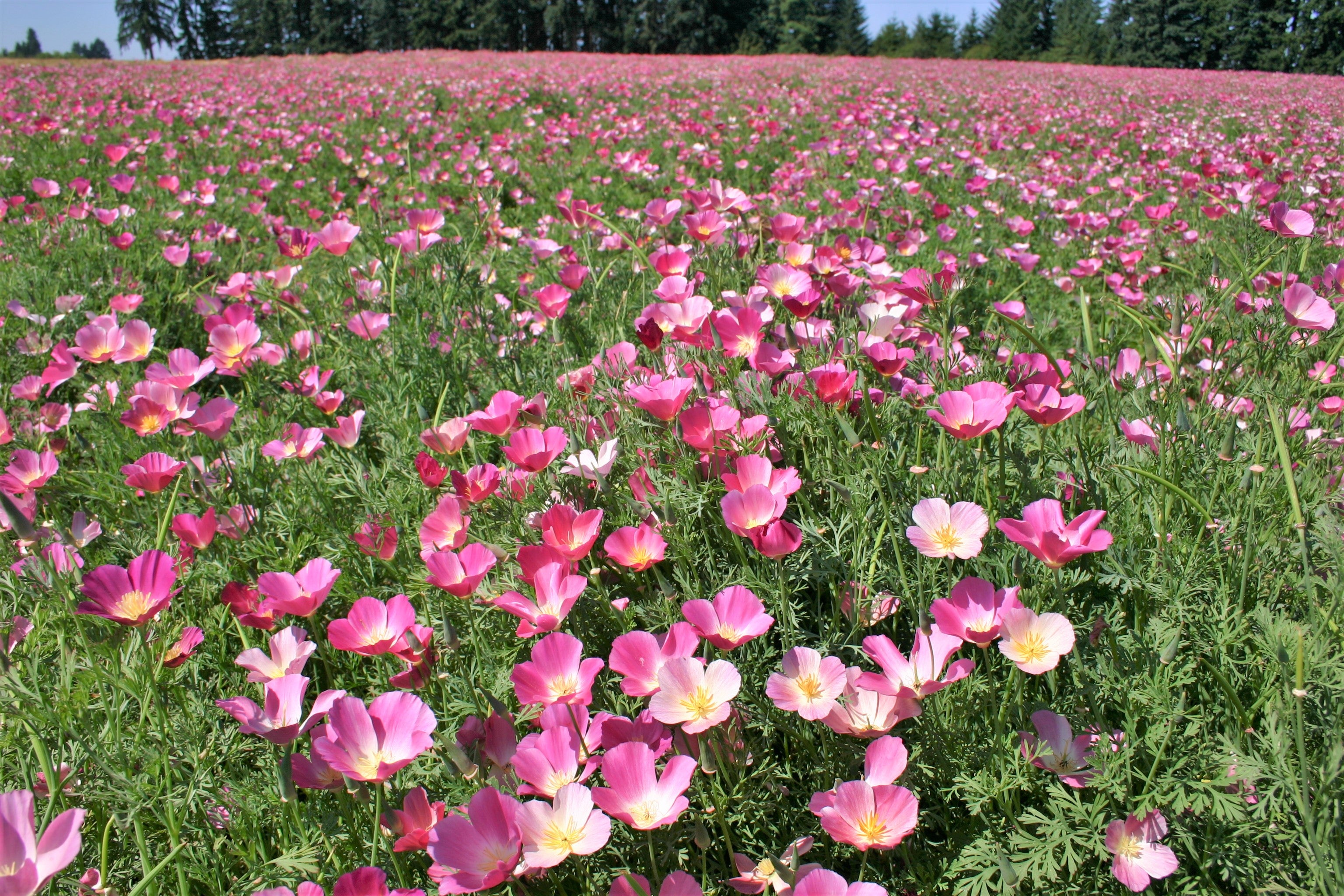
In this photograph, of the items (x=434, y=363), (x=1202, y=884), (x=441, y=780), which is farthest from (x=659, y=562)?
(x=434, y=363)

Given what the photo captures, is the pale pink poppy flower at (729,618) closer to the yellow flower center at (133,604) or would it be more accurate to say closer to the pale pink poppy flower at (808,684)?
the pale pink poppy flower at (808,684)

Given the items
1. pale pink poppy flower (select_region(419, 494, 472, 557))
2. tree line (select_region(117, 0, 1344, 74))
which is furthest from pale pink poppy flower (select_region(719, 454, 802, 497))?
tree line (select_region(117, 0, 1344, 74))

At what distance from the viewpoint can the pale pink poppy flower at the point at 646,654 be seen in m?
1.06

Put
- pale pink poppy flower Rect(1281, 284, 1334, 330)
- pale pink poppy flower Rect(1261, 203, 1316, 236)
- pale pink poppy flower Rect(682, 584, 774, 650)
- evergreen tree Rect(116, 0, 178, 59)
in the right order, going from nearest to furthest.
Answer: pale pink poppy flower Rect(682, 584, 774, 650) → pale pink poppy flower Rect(1281, 284, 1334, 330) → pale pink poppy flower Rect(1261, 203, 1316, 236) → evergreen tree Rect(116, 0, 178, 59)

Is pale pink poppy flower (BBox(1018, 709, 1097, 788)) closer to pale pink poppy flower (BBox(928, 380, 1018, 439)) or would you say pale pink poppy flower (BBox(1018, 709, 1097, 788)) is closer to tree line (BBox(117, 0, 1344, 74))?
pale pink poppy flower (BBox(928, 380, 1018, 439))

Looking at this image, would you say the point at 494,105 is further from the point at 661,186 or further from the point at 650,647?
the point at 650,647

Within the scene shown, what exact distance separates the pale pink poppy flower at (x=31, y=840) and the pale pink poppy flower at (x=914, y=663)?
38.3 inches

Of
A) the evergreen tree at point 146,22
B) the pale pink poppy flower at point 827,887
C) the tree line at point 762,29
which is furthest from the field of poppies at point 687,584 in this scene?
the evergreen tree at point 146,22

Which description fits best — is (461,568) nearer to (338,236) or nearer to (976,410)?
(976,410)

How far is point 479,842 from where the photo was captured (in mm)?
912

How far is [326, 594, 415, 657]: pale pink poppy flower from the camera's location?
1104 mm

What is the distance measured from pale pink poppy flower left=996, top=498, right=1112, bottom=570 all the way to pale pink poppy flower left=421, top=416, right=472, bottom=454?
41.7 inches

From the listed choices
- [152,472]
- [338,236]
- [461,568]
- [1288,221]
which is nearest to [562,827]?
[461,568]

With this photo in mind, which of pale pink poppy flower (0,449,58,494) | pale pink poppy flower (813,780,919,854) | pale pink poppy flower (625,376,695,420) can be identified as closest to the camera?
pale pink poppy flower (813,780,919,854)
